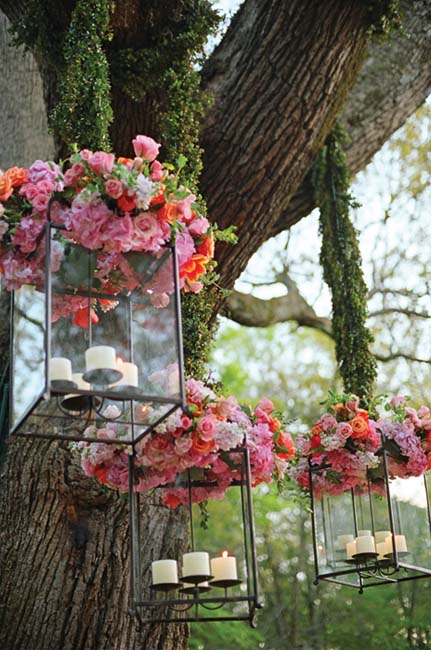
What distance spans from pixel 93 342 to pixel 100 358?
11 centimetres

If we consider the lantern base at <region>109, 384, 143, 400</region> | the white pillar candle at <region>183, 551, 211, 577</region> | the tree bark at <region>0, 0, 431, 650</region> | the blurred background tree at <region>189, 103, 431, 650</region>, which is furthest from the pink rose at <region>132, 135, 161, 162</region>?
the blurred background tree at <region>189, 103, 431, 650</region>

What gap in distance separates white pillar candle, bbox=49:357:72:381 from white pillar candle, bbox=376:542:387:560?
2.09 m

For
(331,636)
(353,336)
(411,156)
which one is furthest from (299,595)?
(353,336)

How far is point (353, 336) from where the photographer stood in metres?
6.36

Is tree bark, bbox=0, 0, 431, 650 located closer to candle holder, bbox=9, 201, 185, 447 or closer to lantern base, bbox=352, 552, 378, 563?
lantern base, bbox=352, 552, 378, 563

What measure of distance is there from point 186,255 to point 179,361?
0.47 meters

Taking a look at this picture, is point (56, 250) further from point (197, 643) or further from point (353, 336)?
point (197, 643)

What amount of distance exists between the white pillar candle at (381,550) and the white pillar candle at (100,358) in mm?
1963

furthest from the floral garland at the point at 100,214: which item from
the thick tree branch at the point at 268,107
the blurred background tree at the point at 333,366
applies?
the blurred background tree at the point at 333,366

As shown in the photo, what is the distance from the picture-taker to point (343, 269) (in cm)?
668

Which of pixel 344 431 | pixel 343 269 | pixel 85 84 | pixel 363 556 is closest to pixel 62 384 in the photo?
pixel 344 431

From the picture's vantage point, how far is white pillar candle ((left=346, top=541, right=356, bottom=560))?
4523 millimetres

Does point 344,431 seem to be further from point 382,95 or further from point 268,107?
point 382,95

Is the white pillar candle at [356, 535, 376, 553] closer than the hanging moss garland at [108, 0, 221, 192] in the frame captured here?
Yes
